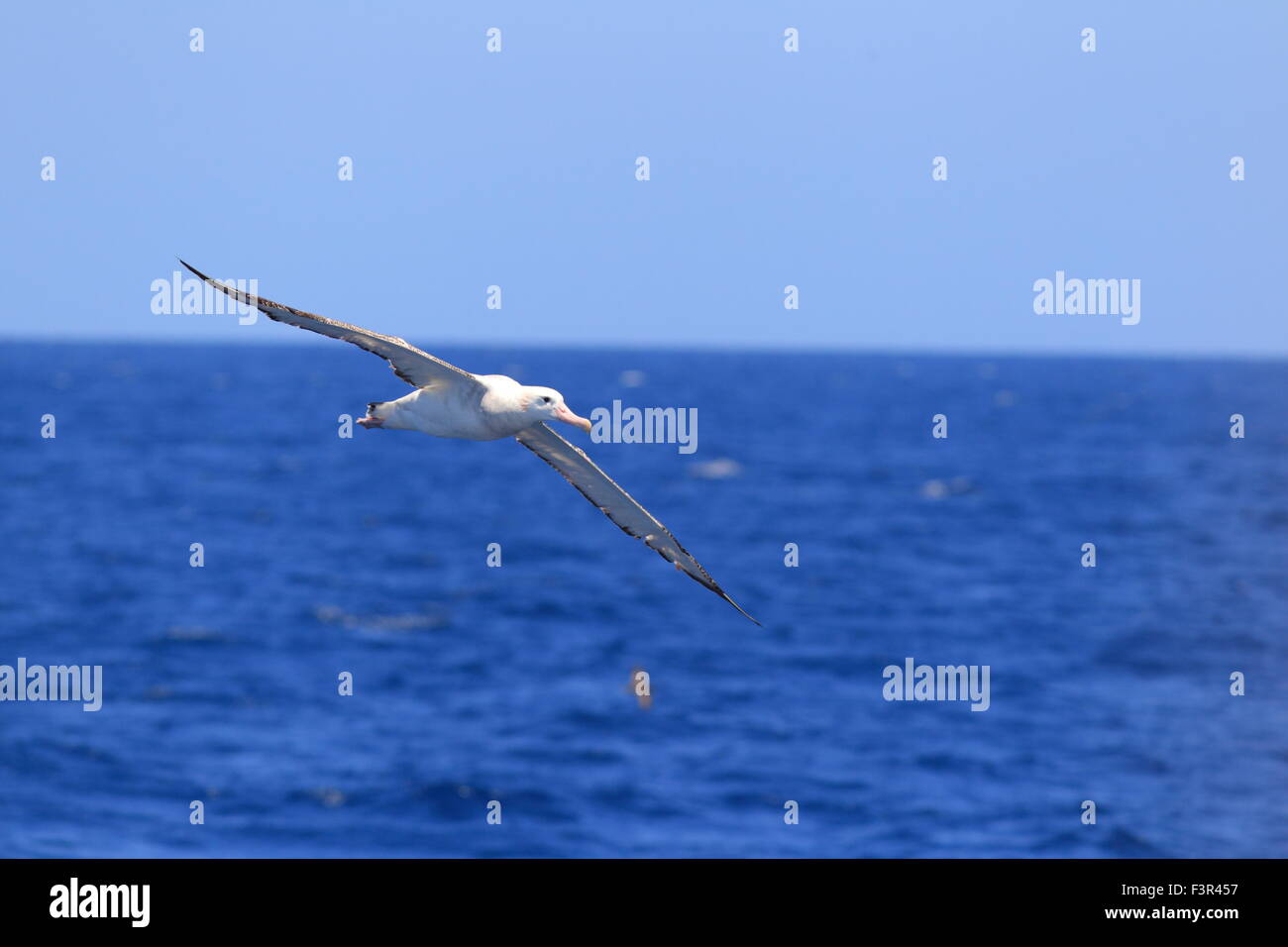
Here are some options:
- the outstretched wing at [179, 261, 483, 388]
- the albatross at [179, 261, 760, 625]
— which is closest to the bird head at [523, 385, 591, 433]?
the albatross at [179, 261, 760, 625]

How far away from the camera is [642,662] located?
60688mm

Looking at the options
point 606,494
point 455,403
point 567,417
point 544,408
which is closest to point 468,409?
point 455,403

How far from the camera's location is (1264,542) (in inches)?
3642

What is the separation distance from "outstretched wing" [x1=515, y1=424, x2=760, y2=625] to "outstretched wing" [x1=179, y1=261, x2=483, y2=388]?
1.17 m

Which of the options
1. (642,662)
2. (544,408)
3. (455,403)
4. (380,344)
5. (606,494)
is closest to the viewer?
(380,344)

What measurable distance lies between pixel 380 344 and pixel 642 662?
162 feet

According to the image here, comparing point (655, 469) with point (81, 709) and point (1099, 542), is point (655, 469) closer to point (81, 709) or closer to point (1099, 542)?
point (1099, 542)

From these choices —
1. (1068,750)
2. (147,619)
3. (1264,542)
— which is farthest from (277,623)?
(1264,542)

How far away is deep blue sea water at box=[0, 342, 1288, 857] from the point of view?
44.8m

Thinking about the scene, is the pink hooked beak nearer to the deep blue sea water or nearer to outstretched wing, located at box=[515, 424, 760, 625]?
outstretched wing, located at box=[515, 424, 760, 625]

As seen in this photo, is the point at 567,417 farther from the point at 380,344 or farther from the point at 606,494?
the point at 606,494

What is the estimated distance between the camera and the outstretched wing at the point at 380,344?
36.2 feet

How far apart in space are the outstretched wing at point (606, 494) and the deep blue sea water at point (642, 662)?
27778 millimetres

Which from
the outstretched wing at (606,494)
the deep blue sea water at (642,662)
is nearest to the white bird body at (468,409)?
the outstretched wing at (606,494)
